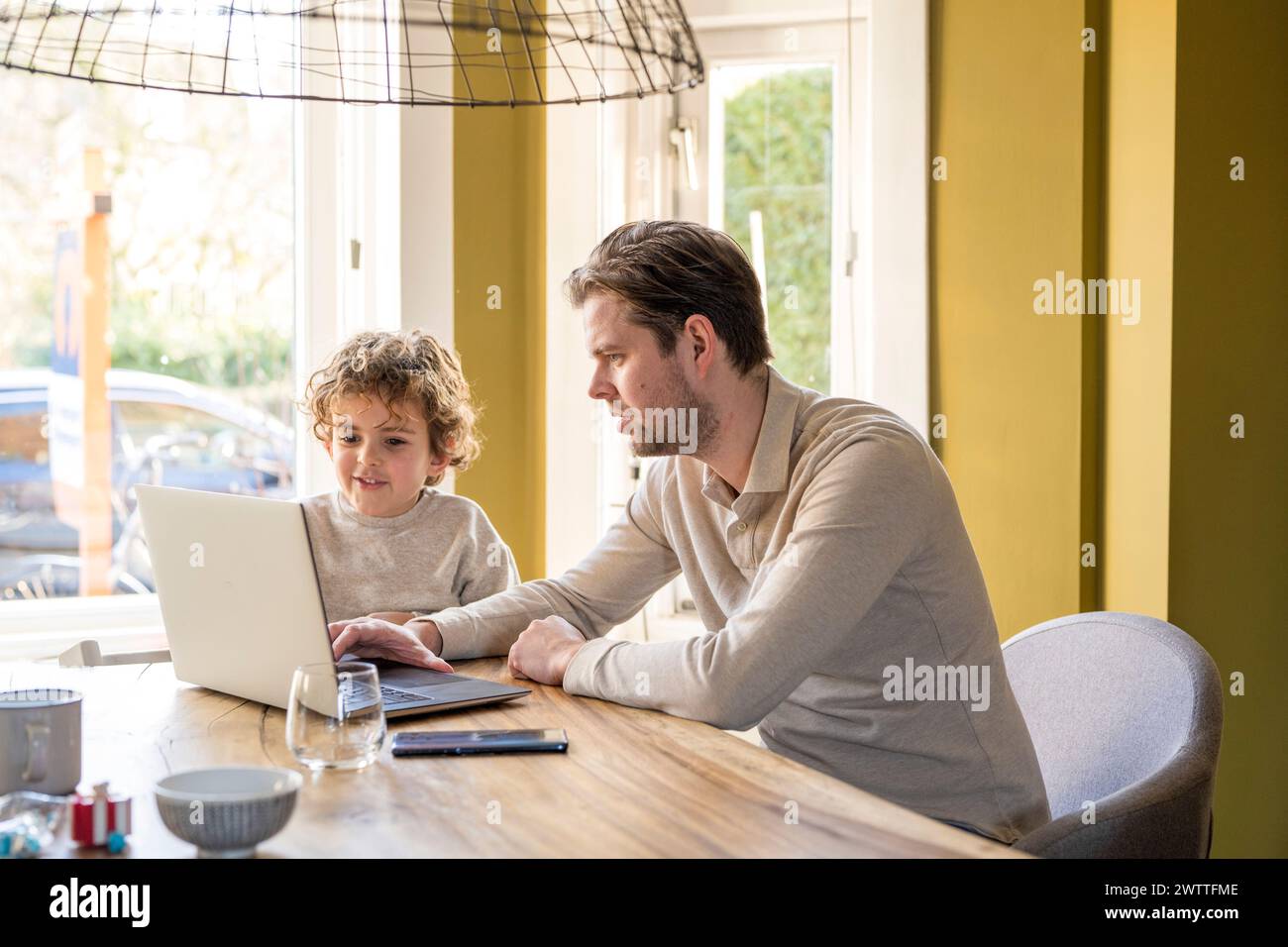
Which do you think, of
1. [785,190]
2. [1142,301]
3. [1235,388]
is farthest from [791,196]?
[1235,388]

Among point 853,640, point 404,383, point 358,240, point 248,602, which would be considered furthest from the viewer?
Answer: point 358,240

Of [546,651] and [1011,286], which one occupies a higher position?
[1011,286]

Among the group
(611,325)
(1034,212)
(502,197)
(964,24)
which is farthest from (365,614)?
(964,24)

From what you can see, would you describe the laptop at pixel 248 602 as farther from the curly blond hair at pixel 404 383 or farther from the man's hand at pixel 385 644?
the curly blond hair at pixel 404 383

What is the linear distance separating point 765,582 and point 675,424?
0.32 meters

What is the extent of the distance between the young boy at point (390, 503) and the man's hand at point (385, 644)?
1.30 feet

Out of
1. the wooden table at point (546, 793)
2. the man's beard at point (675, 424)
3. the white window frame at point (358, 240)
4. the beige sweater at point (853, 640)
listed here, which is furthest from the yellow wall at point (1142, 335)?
the wooden table at point (546, 793)

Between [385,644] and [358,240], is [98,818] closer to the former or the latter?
[385,644]

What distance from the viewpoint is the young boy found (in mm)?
2141

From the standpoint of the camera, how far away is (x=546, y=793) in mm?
1137

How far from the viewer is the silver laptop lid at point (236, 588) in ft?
4.34

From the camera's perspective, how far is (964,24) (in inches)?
107

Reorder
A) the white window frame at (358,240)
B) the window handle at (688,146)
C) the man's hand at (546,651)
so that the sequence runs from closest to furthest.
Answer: the man's hand at (546,651) < the white window frame at (358,240) < the window handle at (688,146)

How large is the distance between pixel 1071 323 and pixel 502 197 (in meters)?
1.27
